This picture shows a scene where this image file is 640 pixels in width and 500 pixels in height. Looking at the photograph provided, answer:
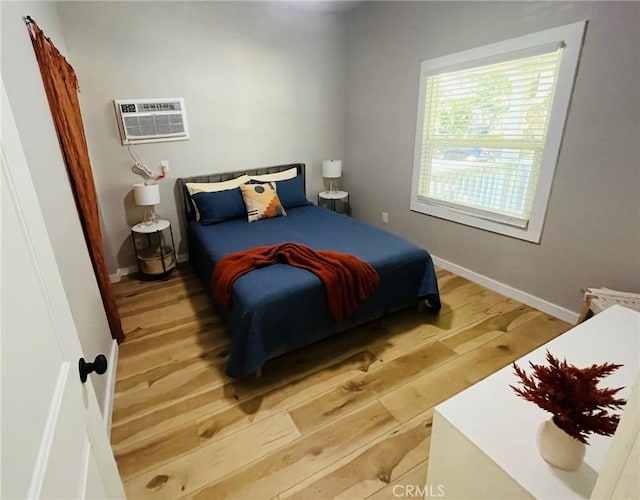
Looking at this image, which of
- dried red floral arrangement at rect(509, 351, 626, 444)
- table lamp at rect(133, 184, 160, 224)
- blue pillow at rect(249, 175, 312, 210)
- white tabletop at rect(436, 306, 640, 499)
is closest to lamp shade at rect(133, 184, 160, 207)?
table lamp at rect(133, 184, 160, 224)

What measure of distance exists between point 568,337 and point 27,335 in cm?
169

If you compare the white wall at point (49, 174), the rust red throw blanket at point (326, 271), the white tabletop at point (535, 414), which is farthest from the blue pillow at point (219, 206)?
the white tabletop at point (535, 414)

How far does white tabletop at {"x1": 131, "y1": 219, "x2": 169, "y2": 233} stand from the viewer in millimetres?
3066

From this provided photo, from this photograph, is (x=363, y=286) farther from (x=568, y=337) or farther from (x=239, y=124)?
(x=239, y=124)

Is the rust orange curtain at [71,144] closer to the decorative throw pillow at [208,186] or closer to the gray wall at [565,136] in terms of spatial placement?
the decorative throw pillow at [208,186]

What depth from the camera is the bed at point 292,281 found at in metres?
1.91

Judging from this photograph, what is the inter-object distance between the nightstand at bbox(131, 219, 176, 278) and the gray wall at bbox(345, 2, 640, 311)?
242 cm

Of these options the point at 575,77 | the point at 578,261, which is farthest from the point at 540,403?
the point at 575,77

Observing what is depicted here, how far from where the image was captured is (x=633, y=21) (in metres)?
1.88

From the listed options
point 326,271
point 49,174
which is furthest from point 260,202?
point 49,174

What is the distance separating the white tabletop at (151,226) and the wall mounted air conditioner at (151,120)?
0.76m

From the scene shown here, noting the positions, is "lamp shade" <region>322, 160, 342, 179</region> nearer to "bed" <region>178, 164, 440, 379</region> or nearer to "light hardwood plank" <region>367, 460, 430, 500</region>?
"bed" <region>178, 164, 440, 379</region>

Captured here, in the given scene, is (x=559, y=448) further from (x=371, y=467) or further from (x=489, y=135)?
(x=489, y=135)

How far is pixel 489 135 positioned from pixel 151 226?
3.07 meters
